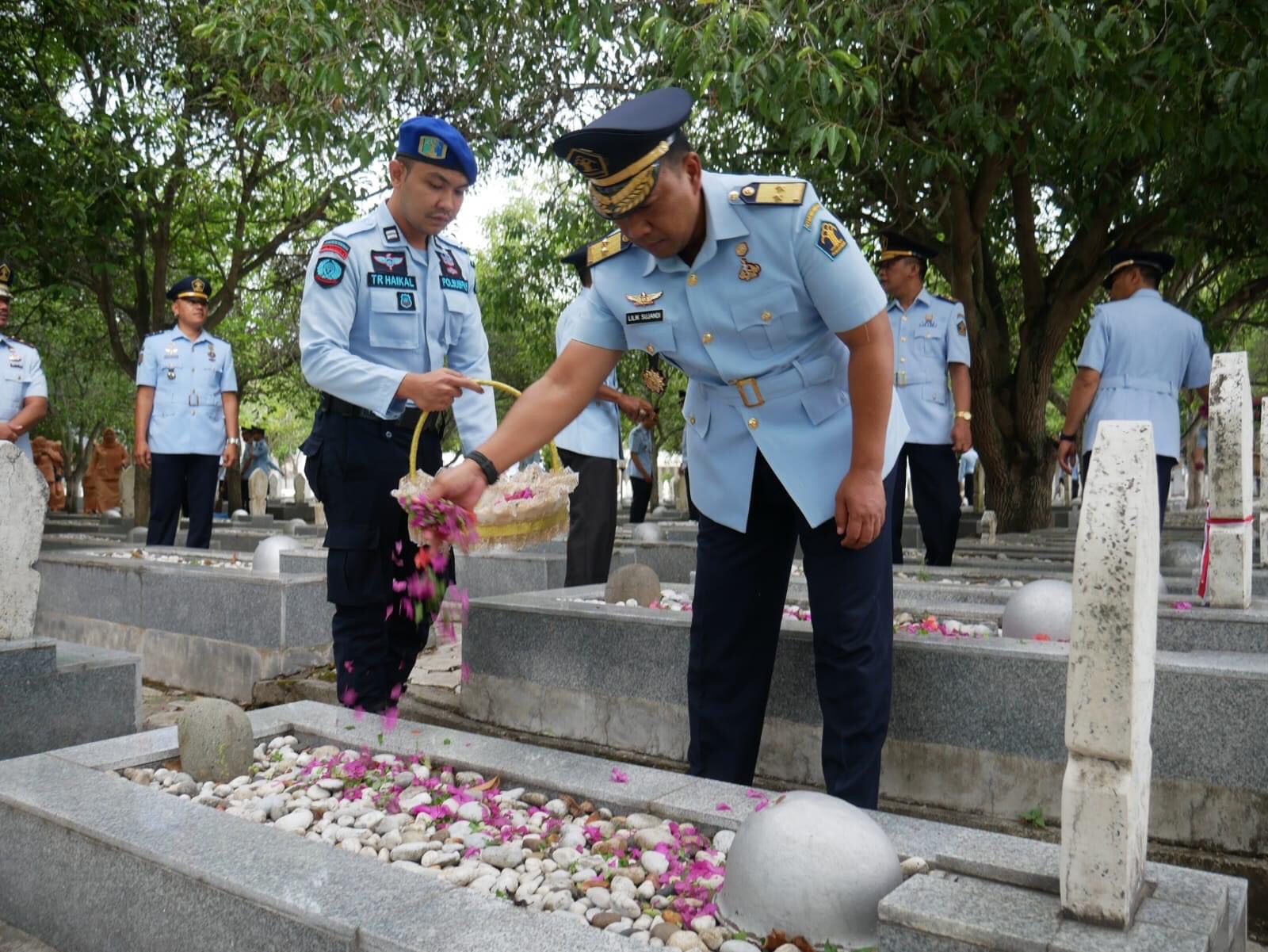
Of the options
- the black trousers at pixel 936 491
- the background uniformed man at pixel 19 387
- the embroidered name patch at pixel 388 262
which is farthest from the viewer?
the background uniformed man at pixel 19 387

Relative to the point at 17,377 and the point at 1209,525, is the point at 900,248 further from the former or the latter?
the point at 17,377

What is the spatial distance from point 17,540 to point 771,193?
3283 millimetres

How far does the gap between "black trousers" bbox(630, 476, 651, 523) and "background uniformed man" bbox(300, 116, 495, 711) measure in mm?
12254

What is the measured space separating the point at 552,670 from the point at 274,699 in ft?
6.32

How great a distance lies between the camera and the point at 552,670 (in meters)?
4.86

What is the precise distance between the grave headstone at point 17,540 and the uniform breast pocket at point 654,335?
2.62 m

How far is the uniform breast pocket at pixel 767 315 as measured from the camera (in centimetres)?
320

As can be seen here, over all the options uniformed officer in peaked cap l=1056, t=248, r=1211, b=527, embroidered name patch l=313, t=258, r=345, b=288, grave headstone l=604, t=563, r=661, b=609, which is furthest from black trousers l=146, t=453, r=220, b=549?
uniformed officer in peaked cap l=1056, t=248, r=1211, b=527

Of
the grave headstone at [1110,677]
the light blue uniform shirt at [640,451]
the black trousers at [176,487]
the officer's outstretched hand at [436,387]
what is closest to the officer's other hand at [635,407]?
the officer's outstretched hand at [436,387]

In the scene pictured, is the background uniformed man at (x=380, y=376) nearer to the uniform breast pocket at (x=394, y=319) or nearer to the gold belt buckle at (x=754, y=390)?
the uniform breast pocket at (x=394, y=319)

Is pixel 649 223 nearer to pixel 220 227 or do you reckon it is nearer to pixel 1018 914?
pixel 1018 914

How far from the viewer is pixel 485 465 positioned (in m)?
3.20

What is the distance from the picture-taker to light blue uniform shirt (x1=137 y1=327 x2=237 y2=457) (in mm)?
8484

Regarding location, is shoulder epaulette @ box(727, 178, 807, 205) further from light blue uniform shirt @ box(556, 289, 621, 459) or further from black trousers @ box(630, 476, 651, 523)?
black trousers @ box(630, 476, 651, 523)
